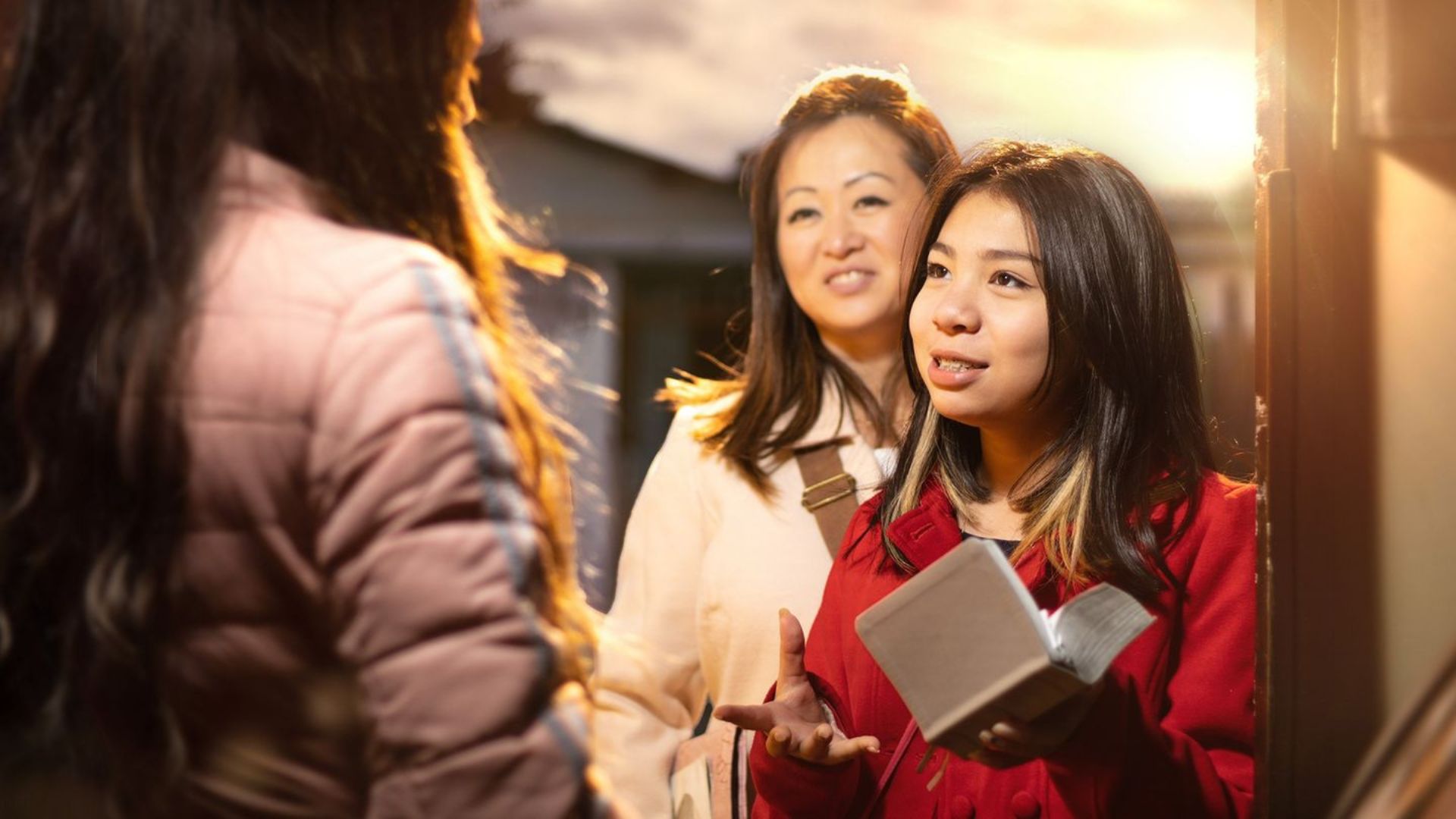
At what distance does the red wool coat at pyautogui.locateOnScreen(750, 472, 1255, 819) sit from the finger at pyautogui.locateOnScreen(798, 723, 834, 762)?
39 millimetres

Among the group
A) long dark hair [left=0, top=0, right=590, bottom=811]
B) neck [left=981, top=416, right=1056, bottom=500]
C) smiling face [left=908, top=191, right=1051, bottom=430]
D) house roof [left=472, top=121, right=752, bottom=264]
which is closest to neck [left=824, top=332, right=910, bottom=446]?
neck [left=981, top=416, right=1056, bottom=500]

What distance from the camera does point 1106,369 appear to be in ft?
5.68

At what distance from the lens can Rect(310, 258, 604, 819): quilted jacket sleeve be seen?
3.26 feet

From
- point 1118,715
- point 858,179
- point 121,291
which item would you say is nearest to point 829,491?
point 858,179

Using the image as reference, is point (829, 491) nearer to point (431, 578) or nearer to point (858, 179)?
point (858, 179)

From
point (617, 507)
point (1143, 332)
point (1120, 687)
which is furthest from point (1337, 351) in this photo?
point (617, 507)

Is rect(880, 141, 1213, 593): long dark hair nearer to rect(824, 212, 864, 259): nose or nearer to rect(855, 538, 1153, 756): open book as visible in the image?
rect(855, 538, 1153, 756): open book

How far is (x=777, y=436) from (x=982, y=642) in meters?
1.01

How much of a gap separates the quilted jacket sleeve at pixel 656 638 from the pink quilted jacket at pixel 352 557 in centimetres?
118

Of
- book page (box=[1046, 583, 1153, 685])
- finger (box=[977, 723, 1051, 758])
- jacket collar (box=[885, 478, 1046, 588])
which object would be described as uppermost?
book page (box=[1046, 583, 1153, 685])

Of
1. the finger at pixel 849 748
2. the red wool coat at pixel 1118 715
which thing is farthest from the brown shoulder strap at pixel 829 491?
the finger at pixel 849 748

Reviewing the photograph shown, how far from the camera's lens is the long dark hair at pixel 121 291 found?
105 centimetres

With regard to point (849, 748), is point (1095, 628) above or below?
above

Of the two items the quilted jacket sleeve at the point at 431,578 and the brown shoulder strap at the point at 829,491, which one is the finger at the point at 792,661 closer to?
the brown shoulder strap at the point at 829,491
